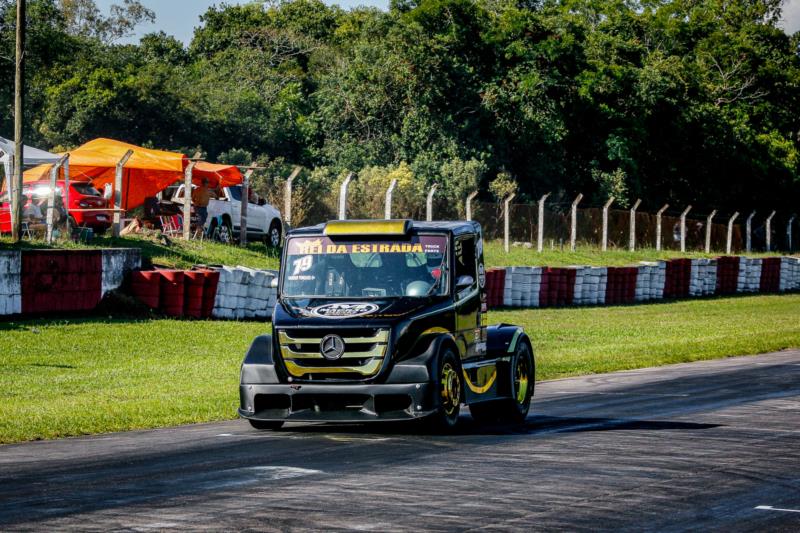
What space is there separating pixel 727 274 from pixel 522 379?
31768mm

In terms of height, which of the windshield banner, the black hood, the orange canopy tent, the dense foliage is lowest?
the black hood

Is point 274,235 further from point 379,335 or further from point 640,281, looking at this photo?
point 379,335

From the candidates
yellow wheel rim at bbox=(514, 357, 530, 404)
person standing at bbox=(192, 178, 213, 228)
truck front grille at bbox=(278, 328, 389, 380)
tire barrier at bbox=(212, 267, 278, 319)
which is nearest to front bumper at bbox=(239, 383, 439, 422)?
truck front grille at bbox=(278, 328, 389, 380)

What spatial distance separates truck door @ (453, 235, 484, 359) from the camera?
1249 cm

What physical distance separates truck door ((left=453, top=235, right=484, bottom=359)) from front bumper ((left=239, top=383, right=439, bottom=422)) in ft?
3.57

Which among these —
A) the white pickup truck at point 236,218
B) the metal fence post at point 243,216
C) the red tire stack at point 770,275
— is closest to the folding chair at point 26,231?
the white pickup truck at point 236,218

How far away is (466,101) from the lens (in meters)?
51.6

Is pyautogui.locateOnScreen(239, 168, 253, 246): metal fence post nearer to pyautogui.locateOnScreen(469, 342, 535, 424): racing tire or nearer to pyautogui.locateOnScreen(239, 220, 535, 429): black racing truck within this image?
pyautogui.locateOnScreen(469, 342, 535, 424): racing tire

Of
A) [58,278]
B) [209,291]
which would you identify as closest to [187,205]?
[209,291]

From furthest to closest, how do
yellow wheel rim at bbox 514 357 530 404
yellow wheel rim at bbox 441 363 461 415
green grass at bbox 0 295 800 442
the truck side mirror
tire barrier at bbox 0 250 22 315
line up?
tire barrier at bbox 0 250 22 315
green grass at bbox 0 295 800 442
yellow wheel rim at bbox 514 357 530 404
the truck side mirror
yellow wheel rim at bbox 441 363 461 415

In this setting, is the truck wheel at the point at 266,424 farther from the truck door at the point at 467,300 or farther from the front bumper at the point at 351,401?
the truck door at the point at 467,300

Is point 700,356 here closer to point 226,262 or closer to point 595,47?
point 226,262

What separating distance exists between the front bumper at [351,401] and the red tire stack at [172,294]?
1309cm

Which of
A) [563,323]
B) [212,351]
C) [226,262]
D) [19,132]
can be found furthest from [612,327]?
[19,132]
